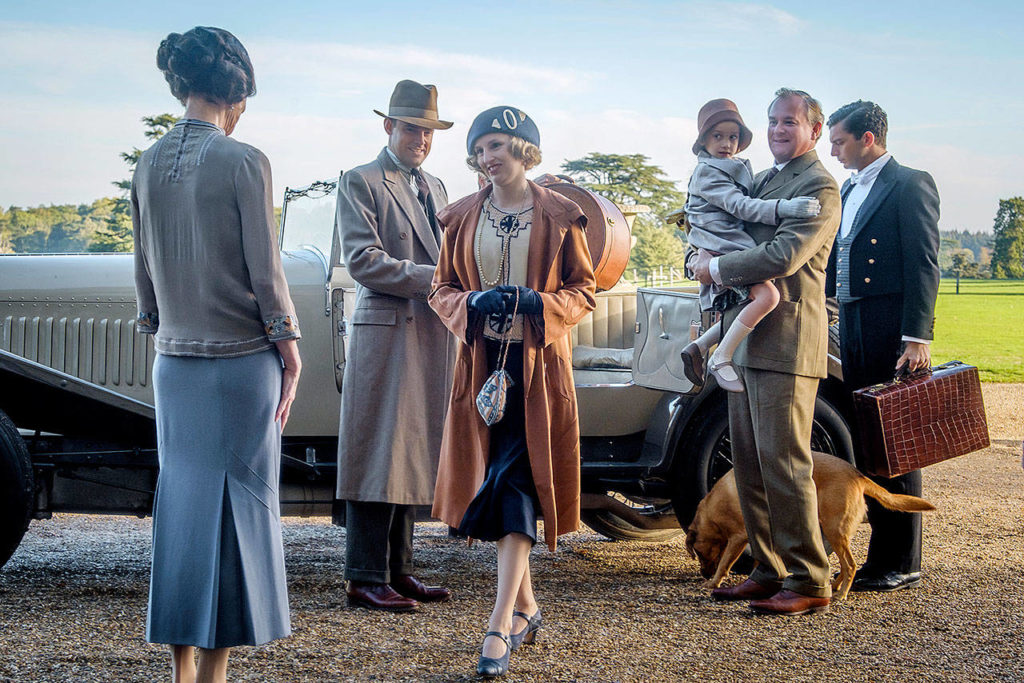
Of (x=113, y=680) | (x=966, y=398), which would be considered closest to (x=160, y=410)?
(x=113, y=680)

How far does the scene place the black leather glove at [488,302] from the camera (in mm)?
3197

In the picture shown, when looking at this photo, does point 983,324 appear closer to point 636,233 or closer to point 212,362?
point 636,233

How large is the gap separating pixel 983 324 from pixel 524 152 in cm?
1636

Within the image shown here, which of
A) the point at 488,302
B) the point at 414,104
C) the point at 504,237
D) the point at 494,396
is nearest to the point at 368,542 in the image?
the point at 494,396

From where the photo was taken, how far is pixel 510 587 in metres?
3.20

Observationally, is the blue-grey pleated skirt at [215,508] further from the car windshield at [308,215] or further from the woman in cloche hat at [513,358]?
the car windshield at [308,215]

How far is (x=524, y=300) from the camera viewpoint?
3209mm

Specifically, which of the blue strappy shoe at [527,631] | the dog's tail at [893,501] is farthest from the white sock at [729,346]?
the blue strappy shoe at [527,631]

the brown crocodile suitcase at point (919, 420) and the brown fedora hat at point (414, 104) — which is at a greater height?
the brown fedora hat at point (414, 104)

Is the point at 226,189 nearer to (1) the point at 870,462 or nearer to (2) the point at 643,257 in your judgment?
(1) the point at 870,462

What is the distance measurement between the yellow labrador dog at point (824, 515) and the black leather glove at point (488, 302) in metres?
1.70

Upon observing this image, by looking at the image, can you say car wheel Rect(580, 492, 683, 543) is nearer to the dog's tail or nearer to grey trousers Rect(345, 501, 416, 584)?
the dog's tail

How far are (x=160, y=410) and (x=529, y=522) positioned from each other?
121 centimetres

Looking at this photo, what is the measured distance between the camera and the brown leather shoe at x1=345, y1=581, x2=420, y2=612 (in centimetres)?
397
